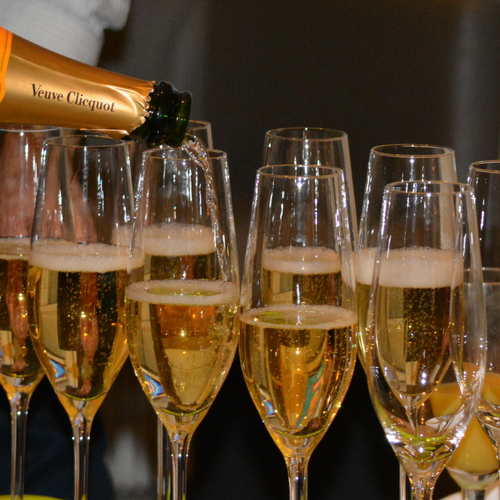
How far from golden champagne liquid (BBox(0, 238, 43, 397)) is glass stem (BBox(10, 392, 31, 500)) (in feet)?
0.14

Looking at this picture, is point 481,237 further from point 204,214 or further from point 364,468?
point 364,468

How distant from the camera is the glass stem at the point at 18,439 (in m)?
→ 0.82

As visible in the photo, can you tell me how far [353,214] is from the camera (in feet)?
2.85

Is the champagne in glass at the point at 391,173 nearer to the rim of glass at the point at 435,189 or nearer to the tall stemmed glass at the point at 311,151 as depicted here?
the tall stemmed glass at the point at 311,151

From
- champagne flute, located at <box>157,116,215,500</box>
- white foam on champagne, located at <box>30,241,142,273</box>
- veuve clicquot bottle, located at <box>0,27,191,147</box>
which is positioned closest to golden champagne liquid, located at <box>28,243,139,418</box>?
white foam on champagne, located at <box>30,241,142,273</box>

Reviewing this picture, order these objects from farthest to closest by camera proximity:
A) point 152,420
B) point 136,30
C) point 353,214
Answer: point 136,30 < point 152,420 < point 353,214

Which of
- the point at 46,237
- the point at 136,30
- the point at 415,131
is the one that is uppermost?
the point at 136,30

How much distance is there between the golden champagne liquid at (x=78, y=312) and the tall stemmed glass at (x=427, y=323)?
0.79 ft

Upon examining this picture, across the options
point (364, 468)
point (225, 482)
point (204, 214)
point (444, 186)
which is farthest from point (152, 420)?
point (444, 186)

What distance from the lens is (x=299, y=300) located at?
58 centimetres

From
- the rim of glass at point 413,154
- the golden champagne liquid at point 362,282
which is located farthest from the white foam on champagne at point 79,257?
the rim of glass at point 413,154

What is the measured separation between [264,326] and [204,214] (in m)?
0.11

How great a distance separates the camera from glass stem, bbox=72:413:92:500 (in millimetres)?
716

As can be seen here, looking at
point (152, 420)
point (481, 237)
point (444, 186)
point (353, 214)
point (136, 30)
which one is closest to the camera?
point (444, 186)
